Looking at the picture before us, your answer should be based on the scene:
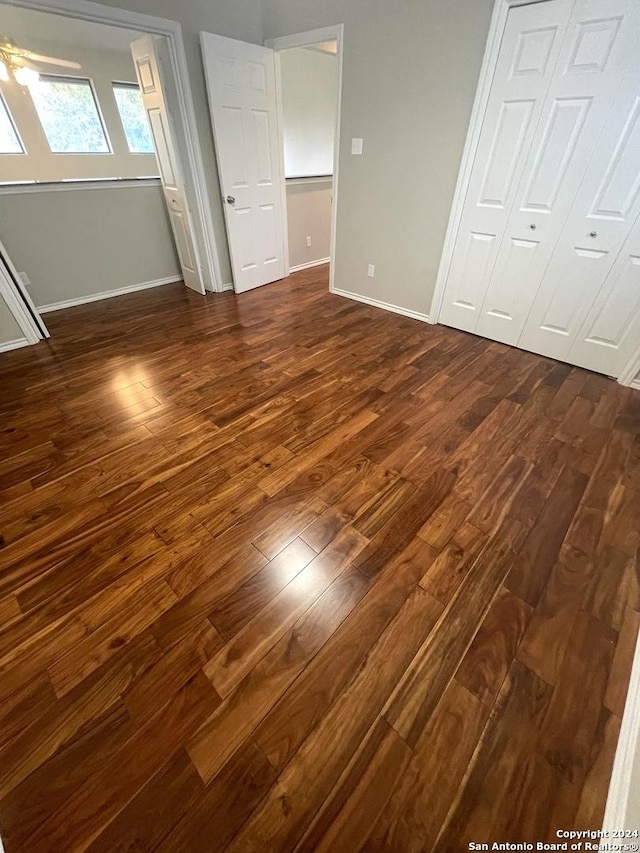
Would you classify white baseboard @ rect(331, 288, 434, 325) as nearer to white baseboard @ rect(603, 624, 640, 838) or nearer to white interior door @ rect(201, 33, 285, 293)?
white interior door @ rect(201, 33, 285, 293)

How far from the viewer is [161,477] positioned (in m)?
1.69

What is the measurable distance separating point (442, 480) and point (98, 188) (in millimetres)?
3934

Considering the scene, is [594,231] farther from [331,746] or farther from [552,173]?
[331,746]

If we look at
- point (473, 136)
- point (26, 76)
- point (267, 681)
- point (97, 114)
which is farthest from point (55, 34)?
point (267, 681)

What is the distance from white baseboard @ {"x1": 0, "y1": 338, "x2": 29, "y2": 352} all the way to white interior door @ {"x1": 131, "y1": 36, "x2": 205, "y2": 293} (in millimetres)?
1628

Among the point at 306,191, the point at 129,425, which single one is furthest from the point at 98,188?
the point at 129,425

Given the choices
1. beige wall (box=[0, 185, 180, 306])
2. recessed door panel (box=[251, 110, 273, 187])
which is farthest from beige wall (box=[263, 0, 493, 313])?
beige wall (box=[0, 185, 180, 306])

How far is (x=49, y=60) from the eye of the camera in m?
4.64

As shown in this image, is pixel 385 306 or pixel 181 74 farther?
pixel 385 306

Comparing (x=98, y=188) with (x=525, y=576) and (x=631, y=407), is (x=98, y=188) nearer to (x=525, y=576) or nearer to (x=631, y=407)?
(x=525, y=576)

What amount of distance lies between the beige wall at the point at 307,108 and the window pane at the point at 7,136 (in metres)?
3.88

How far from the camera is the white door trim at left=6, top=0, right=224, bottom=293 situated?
2.12m

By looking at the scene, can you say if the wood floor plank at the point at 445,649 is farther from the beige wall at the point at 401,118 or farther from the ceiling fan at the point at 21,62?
the ceiling fan at the point at 21,62

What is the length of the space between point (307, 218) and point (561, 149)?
9.66ft
